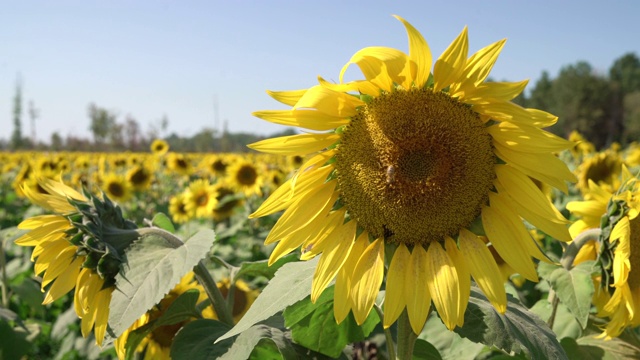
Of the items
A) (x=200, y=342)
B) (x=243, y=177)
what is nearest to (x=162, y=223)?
(x=200, y=342)

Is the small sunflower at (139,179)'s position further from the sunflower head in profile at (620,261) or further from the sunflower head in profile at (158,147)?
the sunflower head in profile at (620,261)

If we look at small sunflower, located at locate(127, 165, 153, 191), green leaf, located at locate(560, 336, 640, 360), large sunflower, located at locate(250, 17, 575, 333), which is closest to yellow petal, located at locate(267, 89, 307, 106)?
large sunflower, located at locate(250, 17, 575, 333)

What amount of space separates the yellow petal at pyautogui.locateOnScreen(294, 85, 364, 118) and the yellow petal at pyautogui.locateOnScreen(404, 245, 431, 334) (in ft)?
1.29

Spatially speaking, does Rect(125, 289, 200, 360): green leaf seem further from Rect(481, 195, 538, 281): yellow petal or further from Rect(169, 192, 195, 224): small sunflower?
Rect(169, 192, 195, 224): small sunflower

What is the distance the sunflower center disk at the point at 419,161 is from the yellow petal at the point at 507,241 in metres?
0.04

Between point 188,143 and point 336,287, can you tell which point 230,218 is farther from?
point 188,143

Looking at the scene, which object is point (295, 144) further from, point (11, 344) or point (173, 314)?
point (11, 344)

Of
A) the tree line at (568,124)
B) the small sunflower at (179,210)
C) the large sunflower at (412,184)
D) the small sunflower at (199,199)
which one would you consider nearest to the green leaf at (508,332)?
the large sunflower at (412,184)

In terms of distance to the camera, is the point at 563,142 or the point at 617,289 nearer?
the point at 563,142

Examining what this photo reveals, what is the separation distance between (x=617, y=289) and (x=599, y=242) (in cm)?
19

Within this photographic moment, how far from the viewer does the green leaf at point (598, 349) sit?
2002mm

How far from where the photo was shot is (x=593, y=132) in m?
53.5

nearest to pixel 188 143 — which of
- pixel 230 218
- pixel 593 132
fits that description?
pixel 593 132

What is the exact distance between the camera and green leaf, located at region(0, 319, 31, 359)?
2.49m
